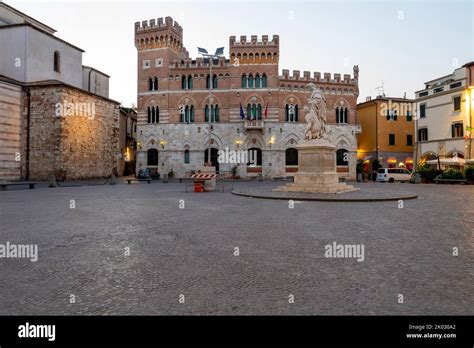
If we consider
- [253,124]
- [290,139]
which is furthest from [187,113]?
[290,139]

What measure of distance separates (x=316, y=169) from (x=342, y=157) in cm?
2612

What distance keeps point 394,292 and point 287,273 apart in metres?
1.49

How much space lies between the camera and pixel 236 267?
5207mm

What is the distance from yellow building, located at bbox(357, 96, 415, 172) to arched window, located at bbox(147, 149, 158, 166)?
98.7ft

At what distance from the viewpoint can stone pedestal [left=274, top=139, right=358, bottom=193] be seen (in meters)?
18.3

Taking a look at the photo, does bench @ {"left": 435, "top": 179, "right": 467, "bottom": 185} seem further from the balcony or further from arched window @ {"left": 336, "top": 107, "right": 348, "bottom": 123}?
the balcony

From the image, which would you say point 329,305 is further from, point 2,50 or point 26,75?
point 2,50

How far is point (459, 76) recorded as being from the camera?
38.6 meters

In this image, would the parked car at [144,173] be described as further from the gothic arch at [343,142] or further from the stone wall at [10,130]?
the gothic arch at [343,142]

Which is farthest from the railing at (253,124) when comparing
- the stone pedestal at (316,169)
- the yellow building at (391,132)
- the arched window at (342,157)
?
the stone pedestal at (316,169)

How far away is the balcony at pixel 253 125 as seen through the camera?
1582 inches

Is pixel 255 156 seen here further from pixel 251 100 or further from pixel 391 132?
pixel 391 132

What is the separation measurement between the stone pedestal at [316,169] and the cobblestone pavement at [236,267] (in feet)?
27.2
